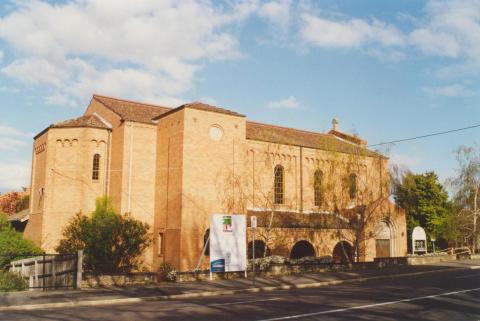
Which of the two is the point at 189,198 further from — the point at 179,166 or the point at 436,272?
the point at 436,272

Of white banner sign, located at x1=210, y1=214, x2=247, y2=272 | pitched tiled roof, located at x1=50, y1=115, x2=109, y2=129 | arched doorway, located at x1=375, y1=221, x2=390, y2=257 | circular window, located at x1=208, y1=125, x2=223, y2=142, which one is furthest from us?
arched doorway, located at x1=375, y1=221, x2=390, y2=257

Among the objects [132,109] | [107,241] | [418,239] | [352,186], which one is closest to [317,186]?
[352,186]

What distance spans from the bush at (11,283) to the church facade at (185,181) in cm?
970

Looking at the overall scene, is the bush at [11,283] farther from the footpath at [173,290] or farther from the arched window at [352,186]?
the arched window at [352,186]

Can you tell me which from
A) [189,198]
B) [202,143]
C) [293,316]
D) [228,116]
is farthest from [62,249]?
[293,316]

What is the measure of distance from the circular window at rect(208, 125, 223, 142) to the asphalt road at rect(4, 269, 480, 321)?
14.6 metres

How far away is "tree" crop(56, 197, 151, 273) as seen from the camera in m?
21.9

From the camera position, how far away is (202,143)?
28.5 metres

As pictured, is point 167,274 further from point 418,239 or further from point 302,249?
point 418,239

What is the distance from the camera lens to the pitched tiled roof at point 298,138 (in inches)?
1213

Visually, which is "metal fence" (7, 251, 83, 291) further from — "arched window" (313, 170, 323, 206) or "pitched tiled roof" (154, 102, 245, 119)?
"arched window" (313, 170, 323, 206)

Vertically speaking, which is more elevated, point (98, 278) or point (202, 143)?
point (202, 143)

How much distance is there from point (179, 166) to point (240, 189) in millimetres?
4525

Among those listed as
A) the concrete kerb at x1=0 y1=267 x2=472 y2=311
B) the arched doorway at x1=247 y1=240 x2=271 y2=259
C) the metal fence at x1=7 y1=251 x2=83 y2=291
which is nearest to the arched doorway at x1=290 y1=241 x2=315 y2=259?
the arched doorway at x1=247 y1=240 x2=271 y2=259
